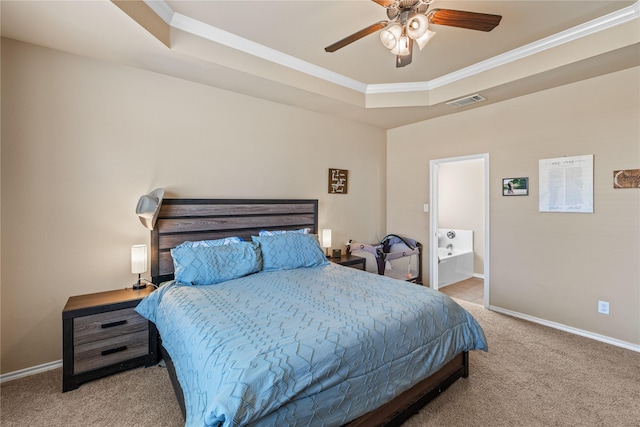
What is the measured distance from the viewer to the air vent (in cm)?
344

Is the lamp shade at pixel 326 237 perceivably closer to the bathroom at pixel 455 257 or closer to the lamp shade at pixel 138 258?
the bathroom at pixel 455 257

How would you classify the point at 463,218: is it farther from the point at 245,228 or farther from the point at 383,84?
the point at 245,228

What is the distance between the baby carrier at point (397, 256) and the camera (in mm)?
4152

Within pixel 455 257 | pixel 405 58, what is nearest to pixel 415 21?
pixel 405 58

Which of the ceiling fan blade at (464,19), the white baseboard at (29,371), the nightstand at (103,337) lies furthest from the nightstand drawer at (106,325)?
the ceiling fan blade at (464,19)

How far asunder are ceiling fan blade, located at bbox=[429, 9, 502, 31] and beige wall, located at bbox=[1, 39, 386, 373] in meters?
2.21

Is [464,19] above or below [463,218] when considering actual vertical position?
above

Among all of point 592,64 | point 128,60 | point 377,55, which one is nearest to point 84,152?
point 128,60

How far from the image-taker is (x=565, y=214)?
3.14 meters

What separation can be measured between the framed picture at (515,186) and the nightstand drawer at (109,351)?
4.10 meters

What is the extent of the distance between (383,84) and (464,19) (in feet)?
6.34

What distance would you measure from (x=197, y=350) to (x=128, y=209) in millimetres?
1854

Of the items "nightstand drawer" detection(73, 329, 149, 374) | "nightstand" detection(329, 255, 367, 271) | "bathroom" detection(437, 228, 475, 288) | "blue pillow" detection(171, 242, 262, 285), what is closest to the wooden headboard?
"blue pillow" detection(171, 242, 262, 285)

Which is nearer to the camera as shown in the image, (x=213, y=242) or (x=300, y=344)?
(x=300, y=344)
